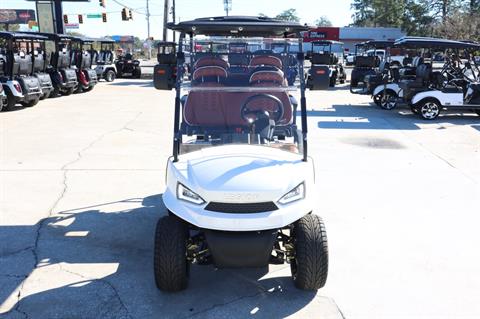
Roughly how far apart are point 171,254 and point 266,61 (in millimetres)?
1947

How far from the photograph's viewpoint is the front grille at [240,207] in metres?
3.00

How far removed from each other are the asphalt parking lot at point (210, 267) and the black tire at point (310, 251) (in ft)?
0.58

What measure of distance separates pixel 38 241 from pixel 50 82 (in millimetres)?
10986

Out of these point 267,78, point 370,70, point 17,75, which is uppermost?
A: point 267,78

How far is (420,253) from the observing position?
412 centimetres

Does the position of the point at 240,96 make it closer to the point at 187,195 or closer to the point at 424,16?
the point at 187,195

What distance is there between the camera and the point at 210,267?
380 cm

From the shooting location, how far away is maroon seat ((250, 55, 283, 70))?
409 centimetres

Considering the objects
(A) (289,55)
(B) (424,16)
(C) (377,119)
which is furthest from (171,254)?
(B) (424,16)

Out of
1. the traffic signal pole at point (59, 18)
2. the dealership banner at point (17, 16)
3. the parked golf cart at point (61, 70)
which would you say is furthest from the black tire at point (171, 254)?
the dealership banner at point (17, 16)

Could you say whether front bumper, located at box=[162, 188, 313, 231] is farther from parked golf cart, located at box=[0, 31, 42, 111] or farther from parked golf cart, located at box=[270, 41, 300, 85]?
parked golf cart, located at box=[0, 31, 42, 111]

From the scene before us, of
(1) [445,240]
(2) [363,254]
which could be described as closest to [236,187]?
(2) [363,254]

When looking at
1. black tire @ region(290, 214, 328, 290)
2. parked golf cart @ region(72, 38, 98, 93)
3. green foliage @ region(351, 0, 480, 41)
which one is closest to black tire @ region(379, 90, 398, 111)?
parked golf cart @ region(72, 38, 98, 93)

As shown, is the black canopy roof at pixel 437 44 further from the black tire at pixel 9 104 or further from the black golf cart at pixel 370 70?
the black tire at pixel 9 104
